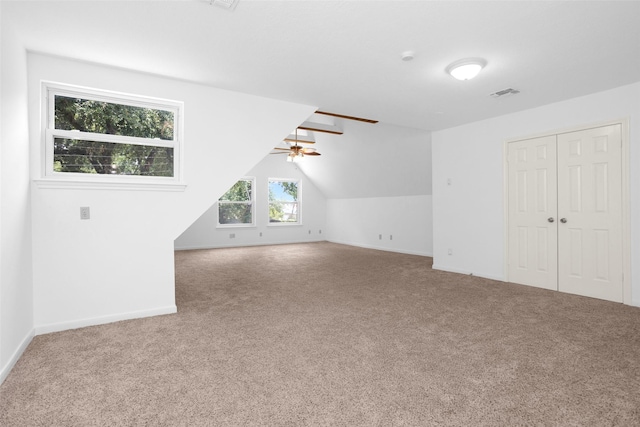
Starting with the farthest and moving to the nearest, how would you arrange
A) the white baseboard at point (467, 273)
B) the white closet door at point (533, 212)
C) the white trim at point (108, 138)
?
1. the white baseboard at point (467, 273)
2. the white closet door at point (533, 212)
3. the white trim at point (108, 138)

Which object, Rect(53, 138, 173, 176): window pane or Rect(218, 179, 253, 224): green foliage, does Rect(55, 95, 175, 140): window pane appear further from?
Rect(218, 179, 253, 224): green foliage

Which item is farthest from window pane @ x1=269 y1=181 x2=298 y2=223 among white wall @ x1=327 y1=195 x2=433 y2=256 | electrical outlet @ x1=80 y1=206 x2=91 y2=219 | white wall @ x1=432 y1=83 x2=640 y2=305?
electrical outlet @ x1=80 y1=206 x2=91 y2=219

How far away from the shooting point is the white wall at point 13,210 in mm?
2152

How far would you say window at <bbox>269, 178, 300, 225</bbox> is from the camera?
993 centimetres

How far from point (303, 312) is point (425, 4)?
9.34ft

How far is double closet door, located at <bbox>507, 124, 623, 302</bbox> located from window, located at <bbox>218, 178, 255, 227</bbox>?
22.2 ft

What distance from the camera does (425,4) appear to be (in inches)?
85.0

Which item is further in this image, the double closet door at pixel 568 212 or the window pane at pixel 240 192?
the window pane at pixel 240 192

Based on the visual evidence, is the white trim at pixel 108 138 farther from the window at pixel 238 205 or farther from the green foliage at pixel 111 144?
the window at pixel 238 205

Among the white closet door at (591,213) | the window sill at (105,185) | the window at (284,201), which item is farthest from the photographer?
the window at (284,201)

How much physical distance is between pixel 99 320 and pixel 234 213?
637 centimetres

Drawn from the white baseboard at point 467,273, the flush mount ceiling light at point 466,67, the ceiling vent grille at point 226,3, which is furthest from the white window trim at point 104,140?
the white baseboard at point 467,273

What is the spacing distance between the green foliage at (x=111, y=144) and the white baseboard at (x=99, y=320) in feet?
4.52

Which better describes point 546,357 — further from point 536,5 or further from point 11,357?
point 11,357
